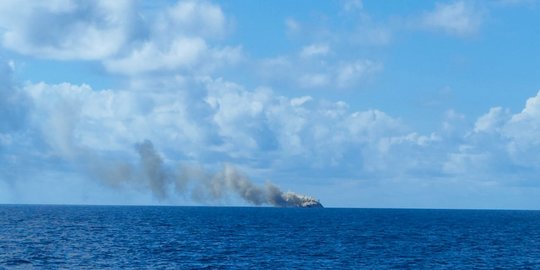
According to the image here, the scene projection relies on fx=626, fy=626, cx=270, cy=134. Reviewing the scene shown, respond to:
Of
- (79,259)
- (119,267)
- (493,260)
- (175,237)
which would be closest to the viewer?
(119,267)

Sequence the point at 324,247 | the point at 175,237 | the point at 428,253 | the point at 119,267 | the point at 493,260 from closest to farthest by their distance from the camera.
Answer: the point at 119,267 < the point at 493,260 < the point at 428,253 < the point at 324,247 < the point at 175,237

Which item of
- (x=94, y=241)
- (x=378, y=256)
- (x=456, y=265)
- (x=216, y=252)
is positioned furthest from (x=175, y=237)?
(x=456, y=265)

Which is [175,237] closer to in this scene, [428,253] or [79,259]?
[79,259]

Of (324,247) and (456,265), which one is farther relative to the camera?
(324,247)

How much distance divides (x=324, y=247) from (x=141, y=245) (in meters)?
31.5

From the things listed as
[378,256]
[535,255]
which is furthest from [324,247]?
[535,255]

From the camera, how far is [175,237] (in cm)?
12756

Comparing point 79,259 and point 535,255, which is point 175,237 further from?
point 535,255

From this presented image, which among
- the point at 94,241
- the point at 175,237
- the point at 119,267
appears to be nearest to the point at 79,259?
the point at 119,267

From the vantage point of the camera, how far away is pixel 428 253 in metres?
101

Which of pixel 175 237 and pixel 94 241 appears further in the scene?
pixel 175 237

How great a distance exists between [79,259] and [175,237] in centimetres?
4254

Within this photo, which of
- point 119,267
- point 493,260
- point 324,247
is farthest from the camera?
point 324,247

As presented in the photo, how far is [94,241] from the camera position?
113562 millimetres
